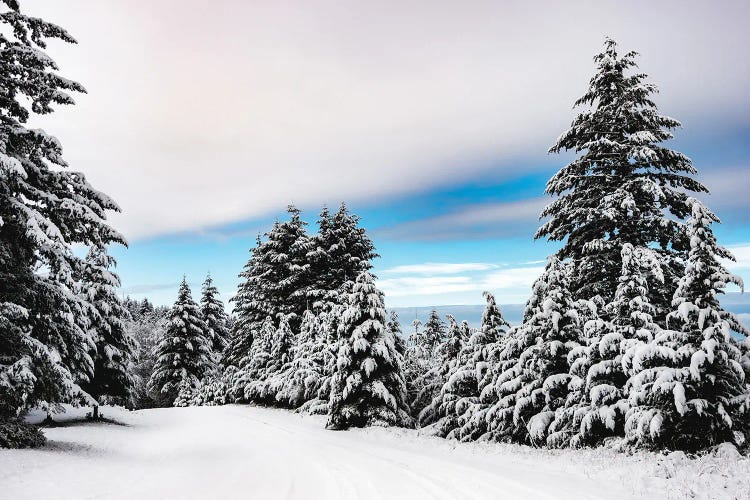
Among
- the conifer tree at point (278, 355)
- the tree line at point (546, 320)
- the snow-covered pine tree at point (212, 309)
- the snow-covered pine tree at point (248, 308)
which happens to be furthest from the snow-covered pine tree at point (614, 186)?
the snow-covered pine tree at point (212, 309)

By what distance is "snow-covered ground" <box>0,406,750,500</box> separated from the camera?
7969mm

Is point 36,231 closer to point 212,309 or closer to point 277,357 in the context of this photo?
point 277,357

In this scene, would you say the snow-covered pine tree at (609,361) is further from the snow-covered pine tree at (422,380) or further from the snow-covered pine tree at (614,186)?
the snow-covered pine tree at (422,380)

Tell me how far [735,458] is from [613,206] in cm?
823

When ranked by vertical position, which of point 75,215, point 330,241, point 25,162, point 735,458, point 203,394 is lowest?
point 203,394

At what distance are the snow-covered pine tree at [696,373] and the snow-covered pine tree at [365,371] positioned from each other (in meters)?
10.7

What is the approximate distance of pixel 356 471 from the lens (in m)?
10.2

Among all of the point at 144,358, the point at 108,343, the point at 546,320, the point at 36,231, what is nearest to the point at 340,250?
the point at 108,343

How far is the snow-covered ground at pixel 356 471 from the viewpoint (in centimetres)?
797

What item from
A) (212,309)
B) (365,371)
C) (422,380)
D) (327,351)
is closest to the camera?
(365,371)

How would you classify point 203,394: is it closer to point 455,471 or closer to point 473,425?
point 473,425

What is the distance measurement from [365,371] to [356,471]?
8939 millimetres

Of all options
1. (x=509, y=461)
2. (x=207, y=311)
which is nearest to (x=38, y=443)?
(x=509, y=461)

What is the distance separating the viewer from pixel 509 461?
11.5 metres
